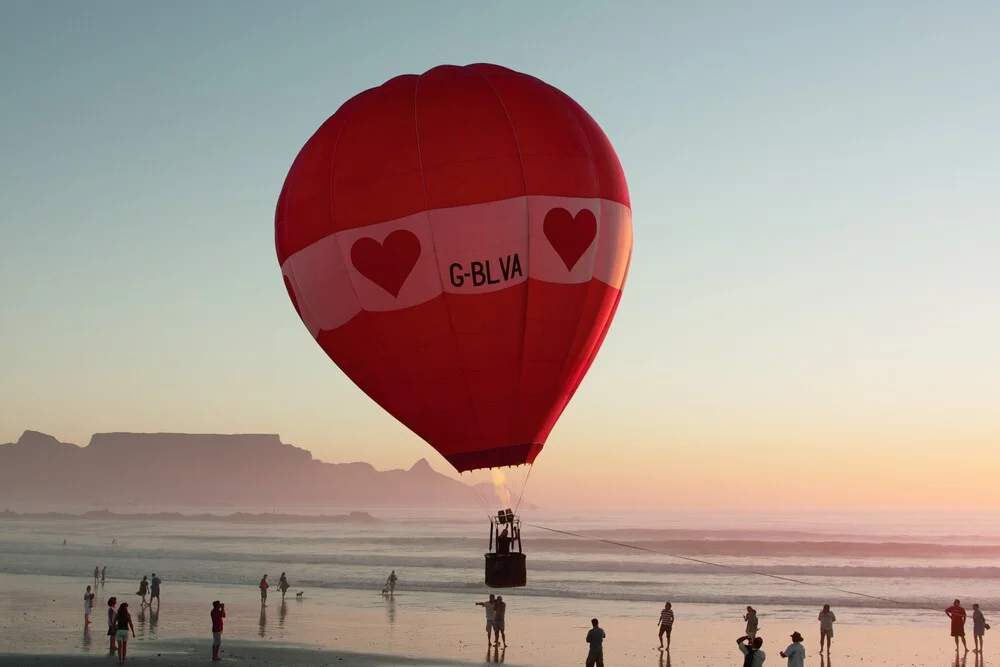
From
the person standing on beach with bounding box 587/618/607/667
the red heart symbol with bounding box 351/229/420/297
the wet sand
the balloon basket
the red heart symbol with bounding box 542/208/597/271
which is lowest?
the wet sand

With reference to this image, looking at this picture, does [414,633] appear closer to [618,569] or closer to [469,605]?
[469,605]

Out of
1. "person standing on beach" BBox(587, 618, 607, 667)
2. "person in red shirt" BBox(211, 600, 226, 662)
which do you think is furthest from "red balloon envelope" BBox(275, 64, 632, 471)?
"person in red shirt" BBox(211, 600, 226, 662)

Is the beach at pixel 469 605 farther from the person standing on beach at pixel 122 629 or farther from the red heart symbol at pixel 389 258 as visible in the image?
the red heart symbol at pixel 389 258

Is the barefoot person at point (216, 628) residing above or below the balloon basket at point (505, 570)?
below

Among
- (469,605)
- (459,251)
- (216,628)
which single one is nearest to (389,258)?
(459,251)

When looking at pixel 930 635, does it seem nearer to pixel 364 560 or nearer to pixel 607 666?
pixel 607 666

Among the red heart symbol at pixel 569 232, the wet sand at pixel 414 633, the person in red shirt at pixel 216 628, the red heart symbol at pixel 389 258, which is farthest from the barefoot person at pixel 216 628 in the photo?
the red heart symbol at pixel 569 232

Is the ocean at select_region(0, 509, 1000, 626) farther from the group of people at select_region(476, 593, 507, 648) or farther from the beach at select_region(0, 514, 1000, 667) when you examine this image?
the group of people at select_region(476, 593, 507, 648)

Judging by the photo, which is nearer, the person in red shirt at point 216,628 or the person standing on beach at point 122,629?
the person standing on beach at point 122,629
